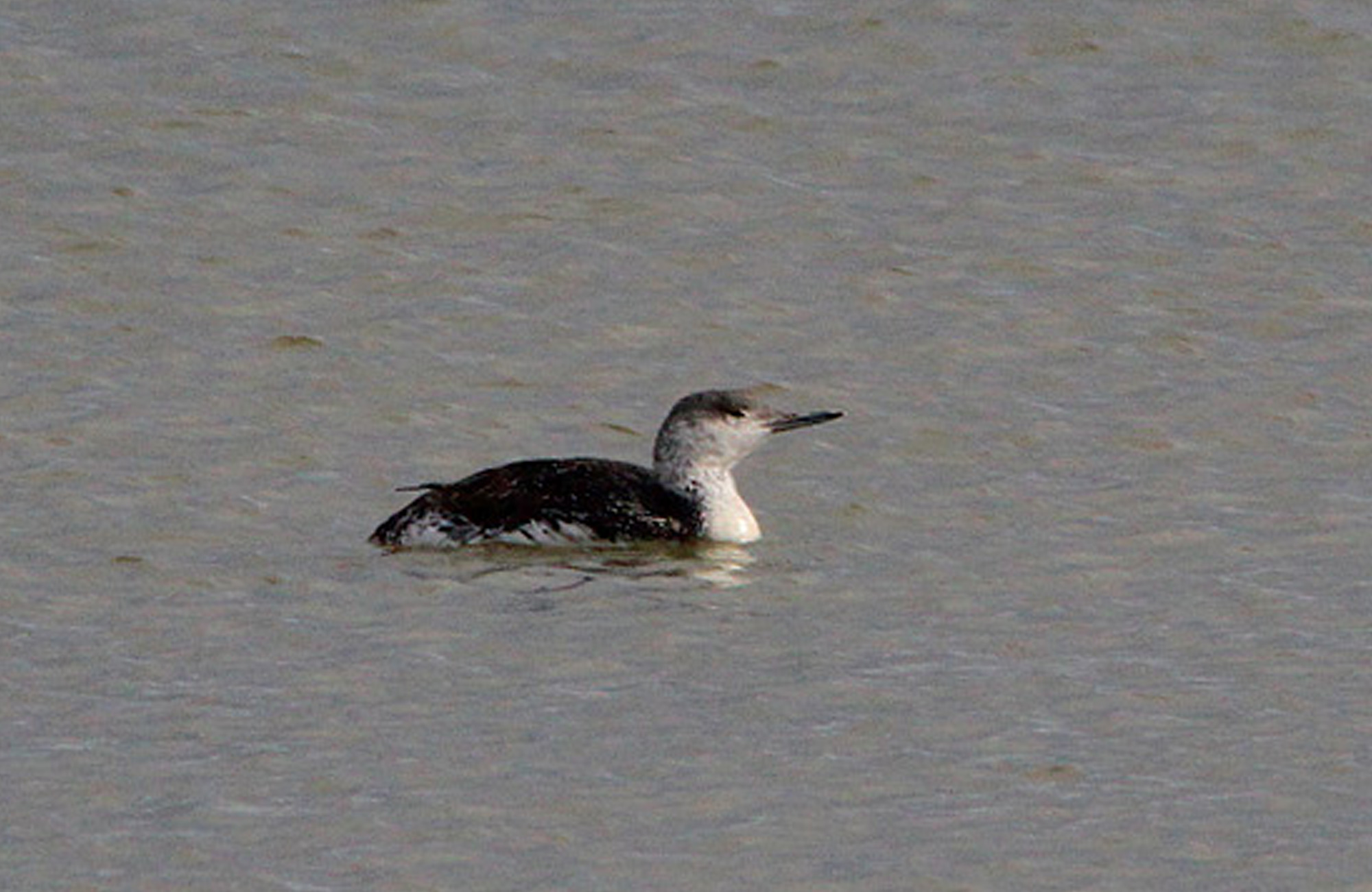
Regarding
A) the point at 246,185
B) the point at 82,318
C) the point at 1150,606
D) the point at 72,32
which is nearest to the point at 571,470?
the point at 1150,606

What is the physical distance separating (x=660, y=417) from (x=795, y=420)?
60.3 inches

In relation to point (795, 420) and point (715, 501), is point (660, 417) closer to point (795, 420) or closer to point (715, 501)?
point (795, 420)

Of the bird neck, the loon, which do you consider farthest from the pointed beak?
the bird neck

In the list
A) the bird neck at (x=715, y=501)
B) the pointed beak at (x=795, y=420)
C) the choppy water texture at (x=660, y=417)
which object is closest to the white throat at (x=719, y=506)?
the bird neck at (x=715, y=501)

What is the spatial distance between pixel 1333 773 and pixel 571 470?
5105 millimetres

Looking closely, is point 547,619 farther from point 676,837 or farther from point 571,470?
point 676,837

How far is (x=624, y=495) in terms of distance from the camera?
15.2m

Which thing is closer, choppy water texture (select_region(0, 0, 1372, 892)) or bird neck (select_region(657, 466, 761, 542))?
choppy water texture (select_region(0, 0, 1372, 892))

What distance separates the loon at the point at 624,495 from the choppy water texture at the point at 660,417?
0.62 ft

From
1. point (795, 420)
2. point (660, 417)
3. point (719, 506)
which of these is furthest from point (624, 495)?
point (660, 417)

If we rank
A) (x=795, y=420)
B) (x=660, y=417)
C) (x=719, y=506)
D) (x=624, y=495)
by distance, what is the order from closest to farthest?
(x=624, y=495) → (x=719, y=506) → (x=795, y=420) → (x=660, y=417)

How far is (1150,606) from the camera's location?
1334cm

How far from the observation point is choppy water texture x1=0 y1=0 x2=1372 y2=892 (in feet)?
34.2

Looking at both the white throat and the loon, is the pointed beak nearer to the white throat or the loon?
the loon
